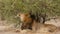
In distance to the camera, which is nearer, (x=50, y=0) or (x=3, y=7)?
(x=50, y=0)

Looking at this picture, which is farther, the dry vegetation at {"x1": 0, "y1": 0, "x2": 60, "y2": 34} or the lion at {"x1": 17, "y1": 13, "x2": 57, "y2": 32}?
the dry vegetation at {"x1": 0, "y1": 0, "x2": 60, "y2": 34}

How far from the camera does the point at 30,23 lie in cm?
387

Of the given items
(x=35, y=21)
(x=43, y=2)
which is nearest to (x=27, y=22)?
(x=35, y=21)

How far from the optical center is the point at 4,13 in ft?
13.9

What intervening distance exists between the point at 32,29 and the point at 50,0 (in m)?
0.68

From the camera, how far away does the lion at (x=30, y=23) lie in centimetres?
372

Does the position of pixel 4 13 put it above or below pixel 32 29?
above

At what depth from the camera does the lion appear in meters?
3.72

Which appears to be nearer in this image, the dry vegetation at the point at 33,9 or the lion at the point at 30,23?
the lion at the point at 30,23

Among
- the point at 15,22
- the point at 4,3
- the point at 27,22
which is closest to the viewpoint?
the point at 27,22

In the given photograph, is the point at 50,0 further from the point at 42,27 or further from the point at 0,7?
the point at 0,7

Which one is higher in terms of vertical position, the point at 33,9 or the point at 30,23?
the point at 33,9

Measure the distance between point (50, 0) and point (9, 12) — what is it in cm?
93

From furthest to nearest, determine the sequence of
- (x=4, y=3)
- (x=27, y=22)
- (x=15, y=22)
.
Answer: (x=15, y=22) → (x=4, y=3) → (x=27, y=22)
